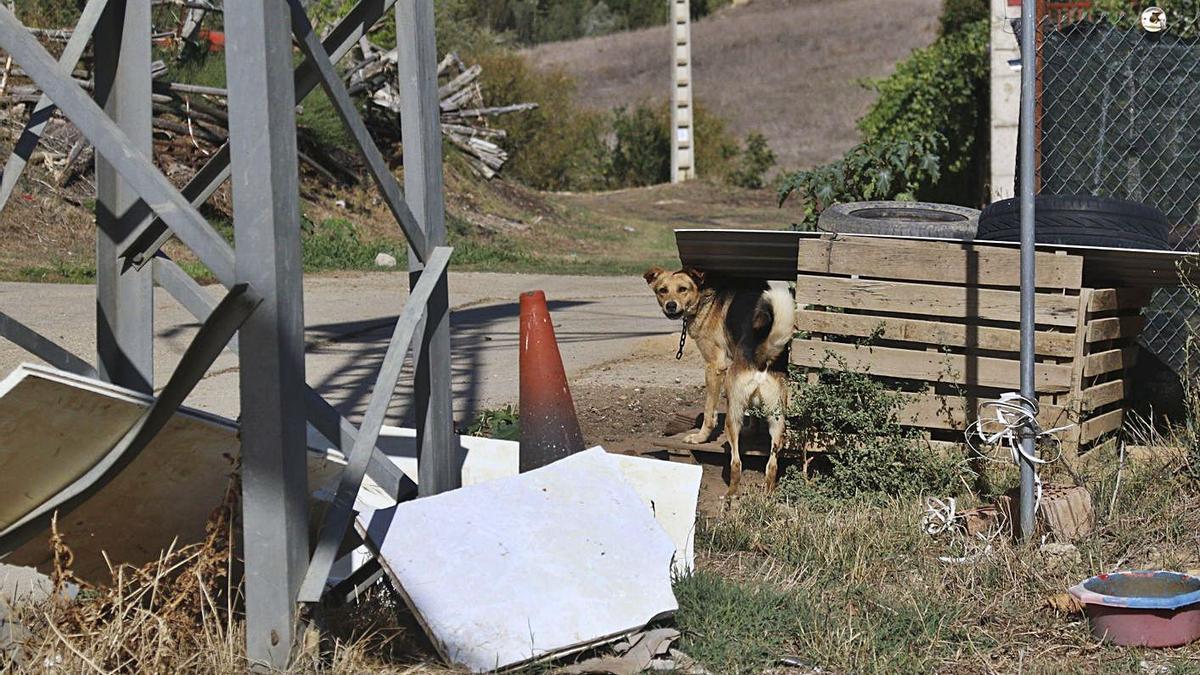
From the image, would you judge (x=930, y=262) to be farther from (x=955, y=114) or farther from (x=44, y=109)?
(x=955, y=114)

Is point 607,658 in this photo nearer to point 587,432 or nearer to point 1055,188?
point 587,432

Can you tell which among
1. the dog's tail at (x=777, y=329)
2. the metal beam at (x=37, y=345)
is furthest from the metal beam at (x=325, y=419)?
the dog's tail at (x=777, y=329)

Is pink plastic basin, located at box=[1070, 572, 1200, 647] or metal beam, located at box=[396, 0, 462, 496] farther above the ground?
metal beam, located at box=[396, 0, 462, 496]

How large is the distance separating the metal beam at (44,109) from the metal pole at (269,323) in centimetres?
91

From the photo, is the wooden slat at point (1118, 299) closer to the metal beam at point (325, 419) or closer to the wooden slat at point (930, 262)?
the wooden slat at point (930, 262)

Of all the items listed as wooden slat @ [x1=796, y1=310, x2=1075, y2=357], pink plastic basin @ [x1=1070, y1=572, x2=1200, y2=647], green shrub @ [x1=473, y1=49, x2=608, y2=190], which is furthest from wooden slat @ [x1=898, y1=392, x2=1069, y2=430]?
green shrub @ [x1=473, y1=49, x2=608, y2=190]

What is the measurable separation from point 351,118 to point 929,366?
10.2 ft

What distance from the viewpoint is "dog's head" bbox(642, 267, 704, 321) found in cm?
664

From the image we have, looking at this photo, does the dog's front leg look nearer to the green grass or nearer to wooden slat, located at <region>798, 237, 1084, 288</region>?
wooden slat, located at <region>798, 237, 1084, 288</region>

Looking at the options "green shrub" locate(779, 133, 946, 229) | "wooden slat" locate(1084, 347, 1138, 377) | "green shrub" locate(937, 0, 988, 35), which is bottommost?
"wooden slat" locate(1084, 347, 1138, 377)

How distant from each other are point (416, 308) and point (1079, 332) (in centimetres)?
307

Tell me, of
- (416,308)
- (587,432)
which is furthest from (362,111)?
(416,308)

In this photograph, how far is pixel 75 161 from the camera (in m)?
14.0

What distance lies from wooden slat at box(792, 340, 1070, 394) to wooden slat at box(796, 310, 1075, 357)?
0.06 meters
